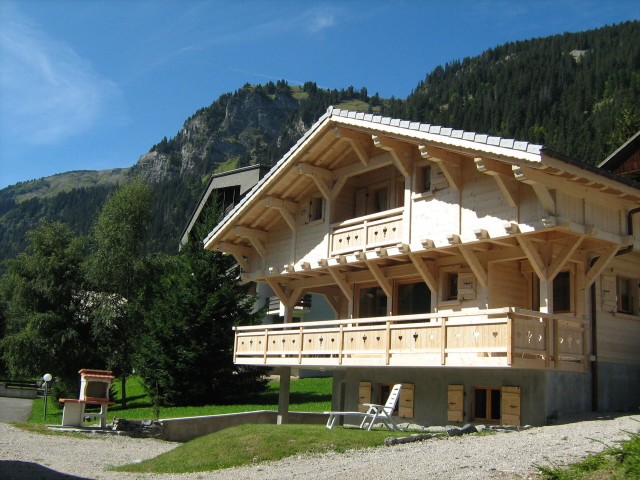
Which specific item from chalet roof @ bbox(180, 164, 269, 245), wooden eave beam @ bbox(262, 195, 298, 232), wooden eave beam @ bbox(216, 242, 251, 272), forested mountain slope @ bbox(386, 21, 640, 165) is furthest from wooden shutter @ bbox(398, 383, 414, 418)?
forested mountain slope @ bbox(386, 21, 640, 165)

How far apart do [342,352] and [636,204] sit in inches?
318

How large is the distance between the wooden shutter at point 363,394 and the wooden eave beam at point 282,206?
5.32m

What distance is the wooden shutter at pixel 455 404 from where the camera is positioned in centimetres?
1872

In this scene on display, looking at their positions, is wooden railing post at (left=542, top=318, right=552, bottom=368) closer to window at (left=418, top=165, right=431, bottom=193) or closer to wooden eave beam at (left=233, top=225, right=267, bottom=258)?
window at (left=418, top=165, right=431, bottom=193)

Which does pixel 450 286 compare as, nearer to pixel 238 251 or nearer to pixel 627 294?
pixel 627 294

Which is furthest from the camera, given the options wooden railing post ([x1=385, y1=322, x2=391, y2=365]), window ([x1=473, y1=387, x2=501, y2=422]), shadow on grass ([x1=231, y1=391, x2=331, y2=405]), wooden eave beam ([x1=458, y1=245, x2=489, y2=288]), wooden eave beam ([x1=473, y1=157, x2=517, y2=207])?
shadow on grass ([x1=231, y1=391, x2=331, y2=405])

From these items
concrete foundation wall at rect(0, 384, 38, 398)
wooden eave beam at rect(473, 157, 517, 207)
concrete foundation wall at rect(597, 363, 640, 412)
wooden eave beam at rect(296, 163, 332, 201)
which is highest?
wooden eave beam at rect(296, 163, 332, 201)

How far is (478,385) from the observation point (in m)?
18.5

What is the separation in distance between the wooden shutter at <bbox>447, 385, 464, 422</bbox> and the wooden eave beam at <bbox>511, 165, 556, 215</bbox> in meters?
5.47

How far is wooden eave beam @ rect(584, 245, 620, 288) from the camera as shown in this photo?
1716cm

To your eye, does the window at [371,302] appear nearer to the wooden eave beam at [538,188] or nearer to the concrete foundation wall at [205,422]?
the concrete foundation wall at [205,422]

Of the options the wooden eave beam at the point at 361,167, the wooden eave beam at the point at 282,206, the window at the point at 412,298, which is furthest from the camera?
the wooden eave beam at the point at 282,206

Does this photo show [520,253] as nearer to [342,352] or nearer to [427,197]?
[427,197]

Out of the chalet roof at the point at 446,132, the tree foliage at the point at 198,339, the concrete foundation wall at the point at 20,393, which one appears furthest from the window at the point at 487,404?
the concrete foundation wall at the point at 20,393
